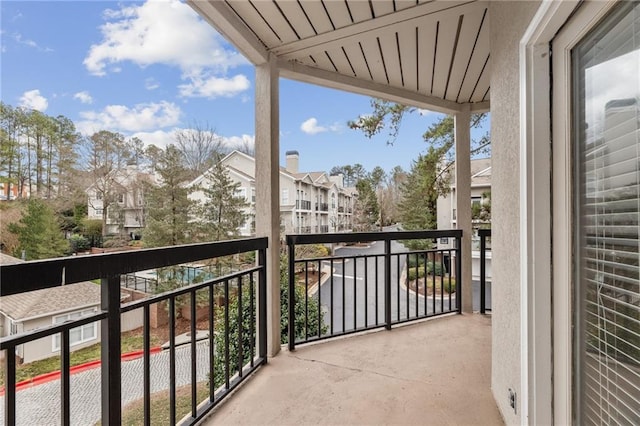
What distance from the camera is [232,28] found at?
1.86 meters

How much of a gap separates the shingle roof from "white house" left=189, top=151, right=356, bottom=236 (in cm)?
236

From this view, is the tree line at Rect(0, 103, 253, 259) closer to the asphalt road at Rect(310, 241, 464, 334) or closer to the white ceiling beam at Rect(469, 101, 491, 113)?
the asphalt road at Rect(310, 241, 464, 334)

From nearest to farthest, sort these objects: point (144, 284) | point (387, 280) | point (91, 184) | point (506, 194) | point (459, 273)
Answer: point (506, 194) < point (144, 284) < point (387, 280) < point (91, 184) < point (459, 273)

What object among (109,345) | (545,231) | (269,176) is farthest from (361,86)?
(109,345)

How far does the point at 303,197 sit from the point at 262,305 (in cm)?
237

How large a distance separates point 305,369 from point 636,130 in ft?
6.79

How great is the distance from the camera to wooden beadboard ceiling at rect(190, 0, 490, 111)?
1.82 meters

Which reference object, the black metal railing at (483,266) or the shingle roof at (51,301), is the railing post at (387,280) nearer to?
the black metal railing at (483,266)

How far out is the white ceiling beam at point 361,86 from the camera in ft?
8.15

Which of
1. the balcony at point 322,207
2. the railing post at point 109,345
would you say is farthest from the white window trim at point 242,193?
the railing post at point 109,345

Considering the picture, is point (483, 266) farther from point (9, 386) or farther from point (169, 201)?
point (169, 201)

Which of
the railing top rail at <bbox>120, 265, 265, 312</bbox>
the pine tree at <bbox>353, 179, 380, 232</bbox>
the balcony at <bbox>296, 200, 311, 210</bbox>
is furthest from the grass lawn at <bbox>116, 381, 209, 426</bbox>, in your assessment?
the pine tree at <bbox>353, 179, 380, 232</bbox>

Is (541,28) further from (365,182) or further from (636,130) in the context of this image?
(365,182)

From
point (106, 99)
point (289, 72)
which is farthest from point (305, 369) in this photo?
point (106, 99)
